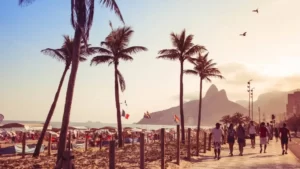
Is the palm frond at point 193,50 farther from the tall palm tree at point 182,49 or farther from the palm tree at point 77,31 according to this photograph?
the palm tree at point 77,31

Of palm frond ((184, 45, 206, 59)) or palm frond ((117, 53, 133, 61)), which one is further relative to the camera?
palm frond ((184, 45, 206, 59))

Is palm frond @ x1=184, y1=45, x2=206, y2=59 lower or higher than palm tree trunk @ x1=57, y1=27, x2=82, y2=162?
higher

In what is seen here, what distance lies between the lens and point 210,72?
126ft

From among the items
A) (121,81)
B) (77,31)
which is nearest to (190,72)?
(121,81)

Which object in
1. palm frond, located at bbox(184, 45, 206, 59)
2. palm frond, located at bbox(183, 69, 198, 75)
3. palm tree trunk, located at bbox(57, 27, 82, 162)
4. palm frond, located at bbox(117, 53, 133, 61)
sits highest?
palm frond, located at bbox(184, 45, 206, 59)

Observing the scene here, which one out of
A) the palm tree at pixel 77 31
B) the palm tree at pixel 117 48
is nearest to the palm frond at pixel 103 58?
the palm tree at pixel 117 48

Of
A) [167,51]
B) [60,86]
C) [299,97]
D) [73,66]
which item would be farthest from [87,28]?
[299,97]

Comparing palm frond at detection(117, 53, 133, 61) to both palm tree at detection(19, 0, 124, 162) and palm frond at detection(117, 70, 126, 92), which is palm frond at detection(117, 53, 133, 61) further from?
palm tree at detection(19, 0, 124, 162)

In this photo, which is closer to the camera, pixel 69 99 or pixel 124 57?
pixel 69 99

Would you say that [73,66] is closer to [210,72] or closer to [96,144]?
[96,144]

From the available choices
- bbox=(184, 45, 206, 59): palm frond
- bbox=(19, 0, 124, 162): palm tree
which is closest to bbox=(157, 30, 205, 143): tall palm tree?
bbox=(184, 45, 206, 59): palm frond

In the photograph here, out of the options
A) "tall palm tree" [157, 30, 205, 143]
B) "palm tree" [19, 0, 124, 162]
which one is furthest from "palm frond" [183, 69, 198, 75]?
"palm tree" [19, 0, 124, 162]

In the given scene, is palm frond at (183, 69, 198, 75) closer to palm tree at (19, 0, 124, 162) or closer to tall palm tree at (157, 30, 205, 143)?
tall palm tree at (157, 30, 205, 143)

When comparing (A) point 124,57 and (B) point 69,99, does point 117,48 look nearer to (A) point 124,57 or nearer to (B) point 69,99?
(A) point 124,57
